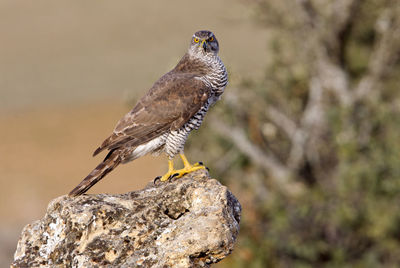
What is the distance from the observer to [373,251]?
10992mm

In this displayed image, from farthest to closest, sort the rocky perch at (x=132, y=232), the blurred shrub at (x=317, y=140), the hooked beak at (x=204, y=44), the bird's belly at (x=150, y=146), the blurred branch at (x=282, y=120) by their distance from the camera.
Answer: the blurred branch at (x=282, y=120)
the blurred shrub at (x=317, y=140)
the hooked beak at (x=204, y=44)
the bird's belly at (x=150, y=146)
the rocky perch at (x=132, y=232)

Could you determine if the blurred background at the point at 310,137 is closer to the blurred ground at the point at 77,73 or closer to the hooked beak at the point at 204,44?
the blurred ground at the point at 77,73

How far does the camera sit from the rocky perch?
3.94m

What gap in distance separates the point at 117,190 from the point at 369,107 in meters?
12.9

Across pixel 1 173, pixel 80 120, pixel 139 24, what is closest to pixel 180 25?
pixel 139 24

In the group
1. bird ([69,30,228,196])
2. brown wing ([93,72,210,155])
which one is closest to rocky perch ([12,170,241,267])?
bird ([69,30,228,196])

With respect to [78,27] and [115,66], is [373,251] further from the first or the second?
[78,27]

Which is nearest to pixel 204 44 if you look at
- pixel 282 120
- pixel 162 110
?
pixel 162 110

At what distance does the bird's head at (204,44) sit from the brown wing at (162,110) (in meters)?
0.50

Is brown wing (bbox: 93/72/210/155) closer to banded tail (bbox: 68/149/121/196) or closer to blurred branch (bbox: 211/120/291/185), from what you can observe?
banded tail (bbox: 68/149/121/196)

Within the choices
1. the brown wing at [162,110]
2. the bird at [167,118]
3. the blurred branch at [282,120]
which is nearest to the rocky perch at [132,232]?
the bird at [167,118]

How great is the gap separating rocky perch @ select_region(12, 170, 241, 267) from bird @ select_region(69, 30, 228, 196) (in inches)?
39.0

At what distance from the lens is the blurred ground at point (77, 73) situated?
71.8 ft

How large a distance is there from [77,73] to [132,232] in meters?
51.2
